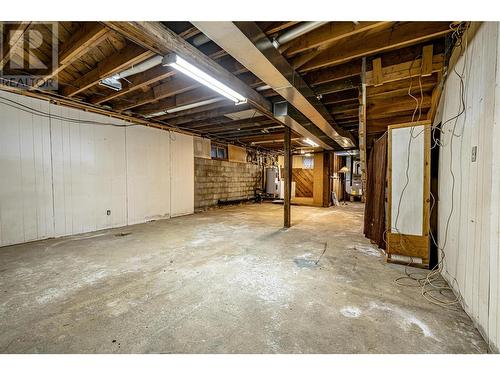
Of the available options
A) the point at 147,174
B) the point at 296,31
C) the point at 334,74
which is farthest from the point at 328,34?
the point at 147,174

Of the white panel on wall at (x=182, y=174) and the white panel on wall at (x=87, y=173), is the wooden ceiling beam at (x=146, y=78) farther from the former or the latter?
the white panel on wall at (x=182, y=174)

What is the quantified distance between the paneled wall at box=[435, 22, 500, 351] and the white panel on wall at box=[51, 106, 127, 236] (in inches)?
233

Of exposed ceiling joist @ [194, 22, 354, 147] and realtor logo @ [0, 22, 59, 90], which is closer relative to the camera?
exposed ceiling joist @ [194, 22, 354, 147]

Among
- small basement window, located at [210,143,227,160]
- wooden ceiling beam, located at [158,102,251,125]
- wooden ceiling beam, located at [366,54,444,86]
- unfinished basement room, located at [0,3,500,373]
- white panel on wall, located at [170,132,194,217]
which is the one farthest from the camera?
small basement window, located at [210,143,227,160]

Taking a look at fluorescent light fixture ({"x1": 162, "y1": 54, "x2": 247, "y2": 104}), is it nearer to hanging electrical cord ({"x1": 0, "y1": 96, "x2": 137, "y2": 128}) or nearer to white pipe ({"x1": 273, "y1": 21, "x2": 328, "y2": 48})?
white pipe ({"x1": 273, "y1": 21, "x2": 328, "y2": 48})

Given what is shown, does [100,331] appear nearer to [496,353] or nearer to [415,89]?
[496,353]

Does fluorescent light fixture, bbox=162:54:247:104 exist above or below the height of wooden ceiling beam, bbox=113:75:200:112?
below

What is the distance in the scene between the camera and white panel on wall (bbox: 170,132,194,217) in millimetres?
6344

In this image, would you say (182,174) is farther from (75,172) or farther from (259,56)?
(259,56)

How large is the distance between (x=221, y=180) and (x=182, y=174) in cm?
199

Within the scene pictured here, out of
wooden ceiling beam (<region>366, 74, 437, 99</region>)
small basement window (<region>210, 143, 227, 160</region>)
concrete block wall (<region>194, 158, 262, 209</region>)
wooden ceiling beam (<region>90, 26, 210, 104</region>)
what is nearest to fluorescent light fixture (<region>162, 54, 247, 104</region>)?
wooden ceiling beam (<region>90, 26, 210, 104</region>)

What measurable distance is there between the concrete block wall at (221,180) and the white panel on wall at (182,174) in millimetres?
293

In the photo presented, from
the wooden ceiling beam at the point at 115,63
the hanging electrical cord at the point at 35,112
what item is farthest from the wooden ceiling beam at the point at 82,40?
the hanging electrical cord at the point at 35,112
